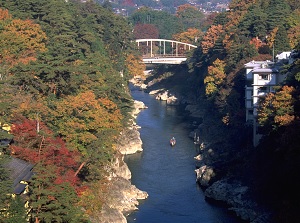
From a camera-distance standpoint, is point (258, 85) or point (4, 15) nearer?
point (258, 85)

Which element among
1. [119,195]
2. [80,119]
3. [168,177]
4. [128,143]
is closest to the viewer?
[80,119]

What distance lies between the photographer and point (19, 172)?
1998cm

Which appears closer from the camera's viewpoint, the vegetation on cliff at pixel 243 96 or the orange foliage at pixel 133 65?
the vegetation on cliff at pixel 243 96

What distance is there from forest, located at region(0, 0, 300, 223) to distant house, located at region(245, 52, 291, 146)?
0.64m

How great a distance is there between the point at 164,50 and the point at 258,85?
1323 inches

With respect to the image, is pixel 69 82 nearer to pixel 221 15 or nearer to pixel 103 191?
pixel 103 191

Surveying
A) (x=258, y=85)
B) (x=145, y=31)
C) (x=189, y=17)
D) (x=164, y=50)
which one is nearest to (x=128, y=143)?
(x=258, y=85)

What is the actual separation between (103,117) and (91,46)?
51.7ft

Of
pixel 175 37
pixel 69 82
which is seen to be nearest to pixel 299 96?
pixel 69 82

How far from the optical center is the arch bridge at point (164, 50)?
2192 inches

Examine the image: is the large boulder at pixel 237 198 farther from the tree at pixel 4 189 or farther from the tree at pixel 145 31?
the tree at pixel 145 31

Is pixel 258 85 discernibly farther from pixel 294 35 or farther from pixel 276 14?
pixel 276 14

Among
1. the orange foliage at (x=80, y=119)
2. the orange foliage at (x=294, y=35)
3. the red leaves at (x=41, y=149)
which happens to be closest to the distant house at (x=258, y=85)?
the orange foliage at (x=294, y=35)

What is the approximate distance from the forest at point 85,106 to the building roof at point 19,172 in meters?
0.29
